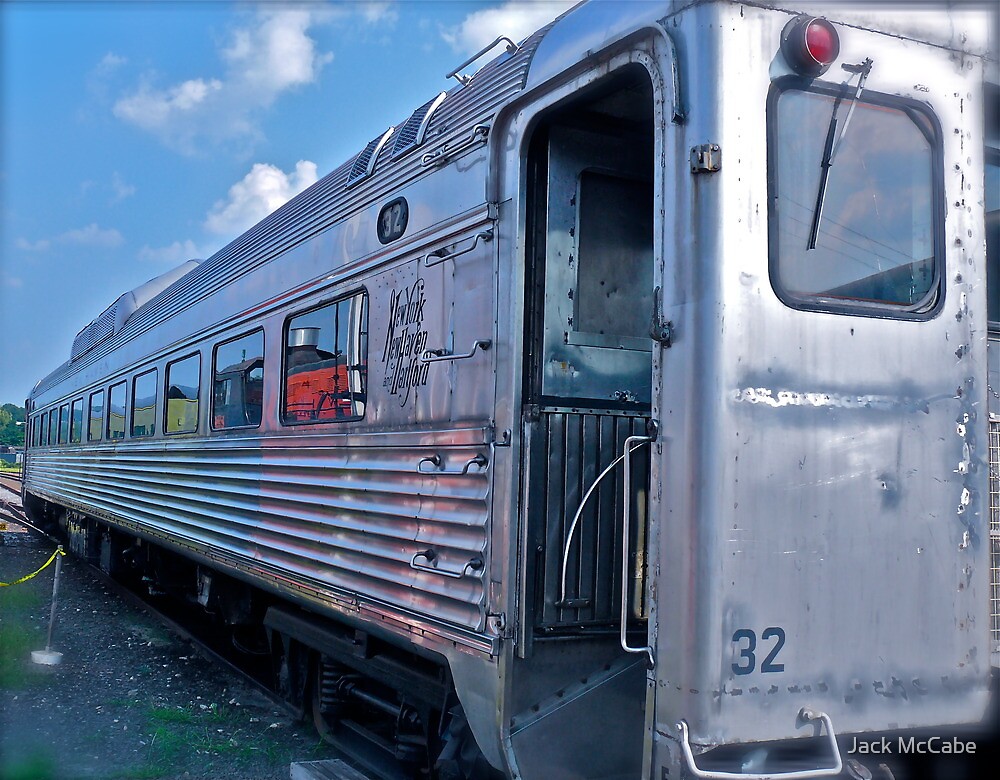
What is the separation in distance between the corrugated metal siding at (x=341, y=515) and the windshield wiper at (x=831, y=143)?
4.53 feet

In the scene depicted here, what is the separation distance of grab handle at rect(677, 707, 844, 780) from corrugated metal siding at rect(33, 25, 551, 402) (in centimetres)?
231

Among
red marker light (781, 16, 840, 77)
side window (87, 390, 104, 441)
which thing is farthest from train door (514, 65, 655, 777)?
side window (87, 390, 104, 441)

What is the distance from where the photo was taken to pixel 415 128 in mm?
4582

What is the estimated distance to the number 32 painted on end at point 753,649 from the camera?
2.66 m

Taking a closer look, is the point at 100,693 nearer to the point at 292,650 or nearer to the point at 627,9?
the point at 292,650

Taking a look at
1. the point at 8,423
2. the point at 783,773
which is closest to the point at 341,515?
the point at 783,773

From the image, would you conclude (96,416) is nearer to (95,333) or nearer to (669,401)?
(95,333)

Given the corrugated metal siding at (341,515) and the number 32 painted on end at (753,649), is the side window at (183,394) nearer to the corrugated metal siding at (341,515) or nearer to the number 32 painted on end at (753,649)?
the corrugated metal siding at (341,515)

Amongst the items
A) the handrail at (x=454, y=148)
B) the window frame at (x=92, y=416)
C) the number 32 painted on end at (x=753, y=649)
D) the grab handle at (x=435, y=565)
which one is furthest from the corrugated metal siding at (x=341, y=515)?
the window frame at (x=92, y=416)

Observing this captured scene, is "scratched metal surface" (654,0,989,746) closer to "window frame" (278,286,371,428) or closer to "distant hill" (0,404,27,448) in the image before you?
"window frame" (278,286,371,428)

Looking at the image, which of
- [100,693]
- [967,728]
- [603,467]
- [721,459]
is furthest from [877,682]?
[100,693]

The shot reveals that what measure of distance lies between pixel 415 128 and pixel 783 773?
3.22m

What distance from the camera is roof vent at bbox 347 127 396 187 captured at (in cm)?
488

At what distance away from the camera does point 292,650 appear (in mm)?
6008
